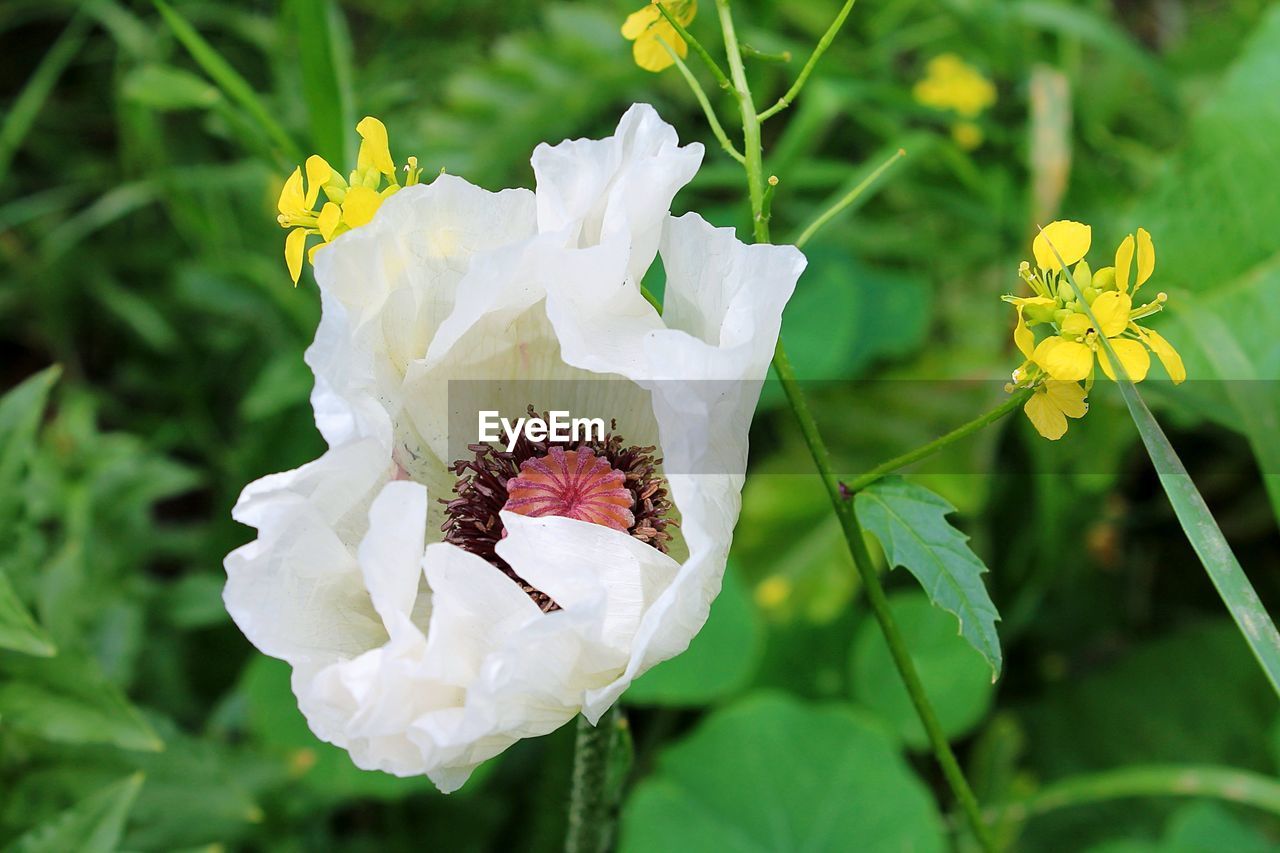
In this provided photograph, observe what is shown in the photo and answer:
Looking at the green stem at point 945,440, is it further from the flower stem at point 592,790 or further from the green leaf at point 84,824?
the green leaf at point 84,824

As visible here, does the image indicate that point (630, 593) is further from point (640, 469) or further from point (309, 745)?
point (309, 745)

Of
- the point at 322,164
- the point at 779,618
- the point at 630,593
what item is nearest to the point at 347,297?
the point at 322,164

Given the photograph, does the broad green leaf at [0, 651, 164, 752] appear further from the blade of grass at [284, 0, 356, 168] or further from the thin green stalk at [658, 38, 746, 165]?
the thin green stalk at [658, 38, 746, 165]

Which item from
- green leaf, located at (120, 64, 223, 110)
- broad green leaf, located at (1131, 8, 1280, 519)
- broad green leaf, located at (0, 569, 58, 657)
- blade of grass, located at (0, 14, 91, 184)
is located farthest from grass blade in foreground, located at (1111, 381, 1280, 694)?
blade of grass, located at (0, 14, 91, 184)

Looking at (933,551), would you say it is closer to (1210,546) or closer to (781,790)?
(1210,546)

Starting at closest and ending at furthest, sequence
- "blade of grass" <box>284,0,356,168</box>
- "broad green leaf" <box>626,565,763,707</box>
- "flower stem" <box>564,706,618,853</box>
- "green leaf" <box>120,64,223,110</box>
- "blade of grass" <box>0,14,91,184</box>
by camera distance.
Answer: "flower stem" <box>564,706,618,853</box>
"blade of grass" <box>284,0,356,168</box>
"green leaf" <box>120,64,223,110</box>
"broad green leaf" <box>626,565,763,707</box>
"blade of grass" <box>0,14,91,184</box>

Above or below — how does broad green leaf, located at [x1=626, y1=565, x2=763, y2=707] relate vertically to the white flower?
above

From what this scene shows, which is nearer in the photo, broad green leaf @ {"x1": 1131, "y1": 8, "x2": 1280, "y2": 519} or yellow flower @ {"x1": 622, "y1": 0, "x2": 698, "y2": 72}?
yellow flower @ {"x1": 622, "y1": 0, "x2": 698, "y2": 72}

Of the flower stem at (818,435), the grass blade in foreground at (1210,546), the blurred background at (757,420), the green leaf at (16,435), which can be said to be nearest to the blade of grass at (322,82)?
the blurred background at (757,420)
